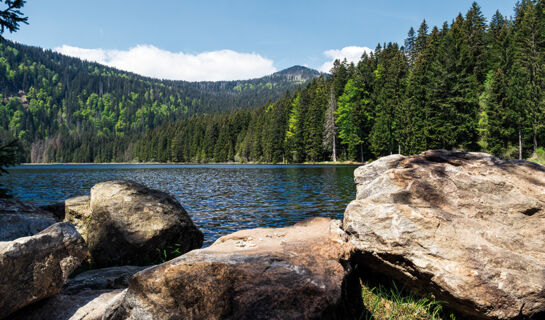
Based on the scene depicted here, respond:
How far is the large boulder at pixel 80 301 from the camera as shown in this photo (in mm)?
3768

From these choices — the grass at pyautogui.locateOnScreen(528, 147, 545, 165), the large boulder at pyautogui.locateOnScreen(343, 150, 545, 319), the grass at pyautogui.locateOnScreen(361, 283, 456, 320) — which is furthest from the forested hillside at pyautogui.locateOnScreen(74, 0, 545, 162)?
the grass at pyautogui.locateOnScreen(361, 283, 456, 320)

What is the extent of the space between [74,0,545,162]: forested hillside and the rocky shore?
41764 millimetres

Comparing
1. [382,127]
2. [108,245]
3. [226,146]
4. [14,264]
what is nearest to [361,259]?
[14,264]

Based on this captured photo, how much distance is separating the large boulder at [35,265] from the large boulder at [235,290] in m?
1.36

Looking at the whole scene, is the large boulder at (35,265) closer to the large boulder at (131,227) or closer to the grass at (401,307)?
the large boulder at (131,227)

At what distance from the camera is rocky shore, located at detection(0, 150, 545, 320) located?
2828mm

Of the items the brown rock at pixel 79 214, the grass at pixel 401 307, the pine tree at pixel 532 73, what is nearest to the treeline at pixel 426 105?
the pine tree at pixel 532 73

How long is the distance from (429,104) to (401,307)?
4607cm

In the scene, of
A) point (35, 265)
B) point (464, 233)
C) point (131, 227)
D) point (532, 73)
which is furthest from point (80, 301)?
point (532, 73)

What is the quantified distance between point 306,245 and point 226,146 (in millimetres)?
101172

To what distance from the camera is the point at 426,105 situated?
1706 inches

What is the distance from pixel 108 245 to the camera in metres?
6.96

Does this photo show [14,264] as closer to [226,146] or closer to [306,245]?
[306,245]

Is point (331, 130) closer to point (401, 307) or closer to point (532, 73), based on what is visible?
point (532, 73)
